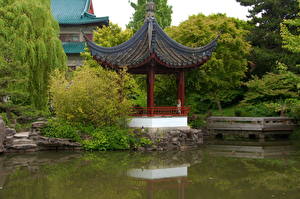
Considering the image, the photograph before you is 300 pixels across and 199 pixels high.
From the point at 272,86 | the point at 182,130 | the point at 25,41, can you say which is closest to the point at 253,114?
the point at 272,86

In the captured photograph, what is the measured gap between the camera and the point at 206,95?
60.5 feet

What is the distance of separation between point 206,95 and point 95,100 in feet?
23.9

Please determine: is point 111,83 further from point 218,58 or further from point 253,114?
point 253,114

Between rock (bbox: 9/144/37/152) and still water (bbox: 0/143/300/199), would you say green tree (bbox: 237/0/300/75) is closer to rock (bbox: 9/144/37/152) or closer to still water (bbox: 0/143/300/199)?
still water (bbox: 0/143/300/199)

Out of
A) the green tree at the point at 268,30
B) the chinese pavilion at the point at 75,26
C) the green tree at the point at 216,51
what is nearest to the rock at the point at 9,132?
the green tree at the point at 216,51

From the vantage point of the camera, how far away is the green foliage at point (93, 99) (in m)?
12.9

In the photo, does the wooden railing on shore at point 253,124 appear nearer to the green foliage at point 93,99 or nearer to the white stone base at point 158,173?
the green foliage at point 93,99

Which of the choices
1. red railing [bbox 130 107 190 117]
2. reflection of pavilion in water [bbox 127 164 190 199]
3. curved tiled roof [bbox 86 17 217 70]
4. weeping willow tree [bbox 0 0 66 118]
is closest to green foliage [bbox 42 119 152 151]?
red railing [bbox 130 107 190 117]

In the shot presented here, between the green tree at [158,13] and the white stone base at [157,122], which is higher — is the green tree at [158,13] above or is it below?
above

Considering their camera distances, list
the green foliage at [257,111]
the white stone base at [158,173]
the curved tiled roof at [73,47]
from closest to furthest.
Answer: the white stone base at [158,173] → the green foliage at [257,111] → the curved tiled roof at [73,47]

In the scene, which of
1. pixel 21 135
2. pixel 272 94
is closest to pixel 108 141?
pixel 21 135

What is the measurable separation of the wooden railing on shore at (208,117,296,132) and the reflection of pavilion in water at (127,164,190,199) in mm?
7517

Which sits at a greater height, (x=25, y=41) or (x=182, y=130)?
(x=25, y=41)

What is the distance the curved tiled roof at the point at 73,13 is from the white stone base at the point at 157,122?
14.5 meters
